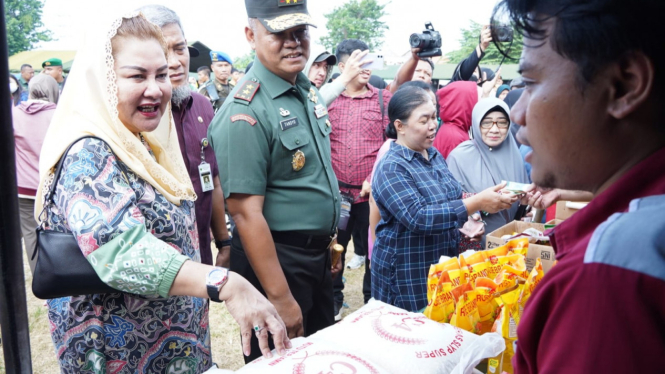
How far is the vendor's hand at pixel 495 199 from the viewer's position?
2.42m

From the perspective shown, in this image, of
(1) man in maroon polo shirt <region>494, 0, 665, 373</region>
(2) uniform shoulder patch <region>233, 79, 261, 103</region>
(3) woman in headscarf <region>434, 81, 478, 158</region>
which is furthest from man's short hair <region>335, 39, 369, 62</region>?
(1) man in maroon polo shirt <region>494, 0, 665, 373</region>

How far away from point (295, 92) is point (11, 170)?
62.7 inches

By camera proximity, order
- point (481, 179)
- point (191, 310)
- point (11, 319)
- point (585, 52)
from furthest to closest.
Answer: point (481, 179) < point (191, 310) < point (11, 319) < point (585, 52)

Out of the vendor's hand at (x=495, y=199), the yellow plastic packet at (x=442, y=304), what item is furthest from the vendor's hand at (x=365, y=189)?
the yellow plastic packet at (x=442, y=304)

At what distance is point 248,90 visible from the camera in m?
2.09

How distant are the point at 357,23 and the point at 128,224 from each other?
48.2m

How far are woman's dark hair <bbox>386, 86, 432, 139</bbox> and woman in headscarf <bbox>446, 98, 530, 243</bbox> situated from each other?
2.11 feet

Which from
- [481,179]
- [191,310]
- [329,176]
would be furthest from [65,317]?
[481,179]

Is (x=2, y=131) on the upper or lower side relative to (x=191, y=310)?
upper

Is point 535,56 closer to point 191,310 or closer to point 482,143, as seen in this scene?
point 191,310

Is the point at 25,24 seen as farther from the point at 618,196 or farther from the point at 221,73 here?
the point at 618,196

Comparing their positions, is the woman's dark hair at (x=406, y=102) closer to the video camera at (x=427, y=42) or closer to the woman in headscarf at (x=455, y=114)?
the woman in headscarf at (x=455, y=114)

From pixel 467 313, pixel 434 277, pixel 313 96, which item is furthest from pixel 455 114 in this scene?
pixel 467 313

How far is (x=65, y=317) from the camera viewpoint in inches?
58.5
